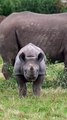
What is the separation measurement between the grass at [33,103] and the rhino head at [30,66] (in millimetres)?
437

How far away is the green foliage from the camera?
1205 inches

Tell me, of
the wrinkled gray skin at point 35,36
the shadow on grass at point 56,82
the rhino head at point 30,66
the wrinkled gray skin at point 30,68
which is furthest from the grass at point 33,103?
the wrinkled gray skin at point 35,36

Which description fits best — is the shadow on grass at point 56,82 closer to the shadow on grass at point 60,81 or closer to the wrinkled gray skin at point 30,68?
the shadow on grass at point 60,81

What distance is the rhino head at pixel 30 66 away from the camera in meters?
→ 8.20

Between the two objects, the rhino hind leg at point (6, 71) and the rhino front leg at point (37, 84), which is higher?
the rhino front leg at point (37, 84)

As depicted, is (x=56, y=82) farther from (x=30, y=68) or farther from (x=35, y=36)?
(x=30, y=68)

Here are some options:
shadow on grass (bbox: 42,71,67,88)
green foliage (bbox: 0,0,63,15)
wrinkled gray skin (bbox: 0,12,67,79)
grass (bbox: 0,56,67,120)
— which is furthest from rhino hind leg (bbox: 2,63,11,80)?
green foliage (bbox: 0,0,63,15)

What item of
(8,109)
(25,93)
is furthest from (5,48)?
(8,109)

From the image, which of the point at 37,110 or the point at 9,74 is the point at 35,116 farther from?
the point at 9,74

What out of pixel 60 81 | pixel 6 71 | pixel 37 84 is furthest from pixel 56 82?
pixel 37 84

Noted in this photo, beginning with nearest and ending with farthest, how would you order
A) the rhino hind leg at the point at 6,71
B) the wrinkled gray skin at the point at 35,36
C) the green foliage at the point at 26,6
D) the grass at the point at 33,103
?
the grass at the point at 33,103
the rhino hind leg at the point at 6,71
the wrinkled gray skin at the point at 35,36
the green foliage at the point at 26,6

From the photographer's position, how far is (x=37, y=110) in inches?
304

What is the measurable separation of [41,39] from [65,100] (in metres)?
2.58

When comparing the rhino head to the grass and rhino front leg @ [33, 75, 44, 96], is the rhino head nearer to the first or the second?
rhino front leg @ [33, 75, 44, 96]
